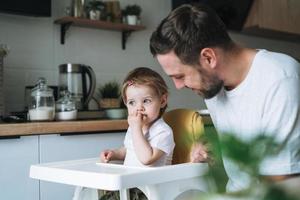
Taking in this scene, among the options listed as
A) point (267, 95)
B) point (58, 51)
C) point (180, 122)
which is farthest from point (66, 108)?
point (267, 95)

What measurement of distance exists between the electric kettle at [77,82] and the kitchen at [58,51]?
18 centimetres

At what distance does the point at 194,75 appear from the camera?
111 centimetres

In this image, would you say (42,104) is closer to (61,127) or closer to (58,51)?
(61,127)

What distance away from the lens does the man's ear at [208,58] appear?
1.07 meters

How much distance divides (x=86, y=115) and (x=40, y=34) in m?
0.53

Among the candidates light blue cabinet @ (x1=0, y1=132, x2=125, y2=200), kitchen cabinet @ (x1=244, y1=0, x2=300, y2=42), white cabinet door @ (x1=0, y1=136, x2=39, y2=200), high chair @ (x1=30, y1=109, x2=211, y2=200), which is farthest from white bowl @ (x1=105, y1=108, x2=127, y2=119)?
kitchen cabinet @ (x1=244, y1=0, x2=300, y2=42)

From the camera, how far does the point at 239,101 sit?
1098 mm

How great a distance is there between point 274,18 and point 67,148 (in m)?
2.06

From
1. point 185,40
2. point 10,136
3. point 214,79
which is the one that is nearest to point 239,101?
point 214,79

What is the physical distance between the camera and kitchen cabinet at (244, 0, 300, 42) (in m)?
3.16

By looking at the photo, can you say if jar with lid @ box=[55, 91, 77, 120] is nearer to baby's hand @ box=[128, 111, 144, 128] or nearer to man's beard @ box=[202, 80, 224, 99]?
baby's hand @ box=[128, 111, 144, 128]

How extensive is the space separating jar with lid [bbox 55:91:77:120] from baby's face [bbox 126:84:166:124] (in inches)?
25.1

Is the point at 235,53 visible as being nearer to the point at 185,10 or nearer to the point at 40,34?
the point at 185,10

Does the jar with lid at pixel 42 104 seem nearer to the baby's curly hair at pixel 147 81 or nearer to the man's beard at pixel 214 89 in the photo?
the baby's curly hair at pixel 147 81
